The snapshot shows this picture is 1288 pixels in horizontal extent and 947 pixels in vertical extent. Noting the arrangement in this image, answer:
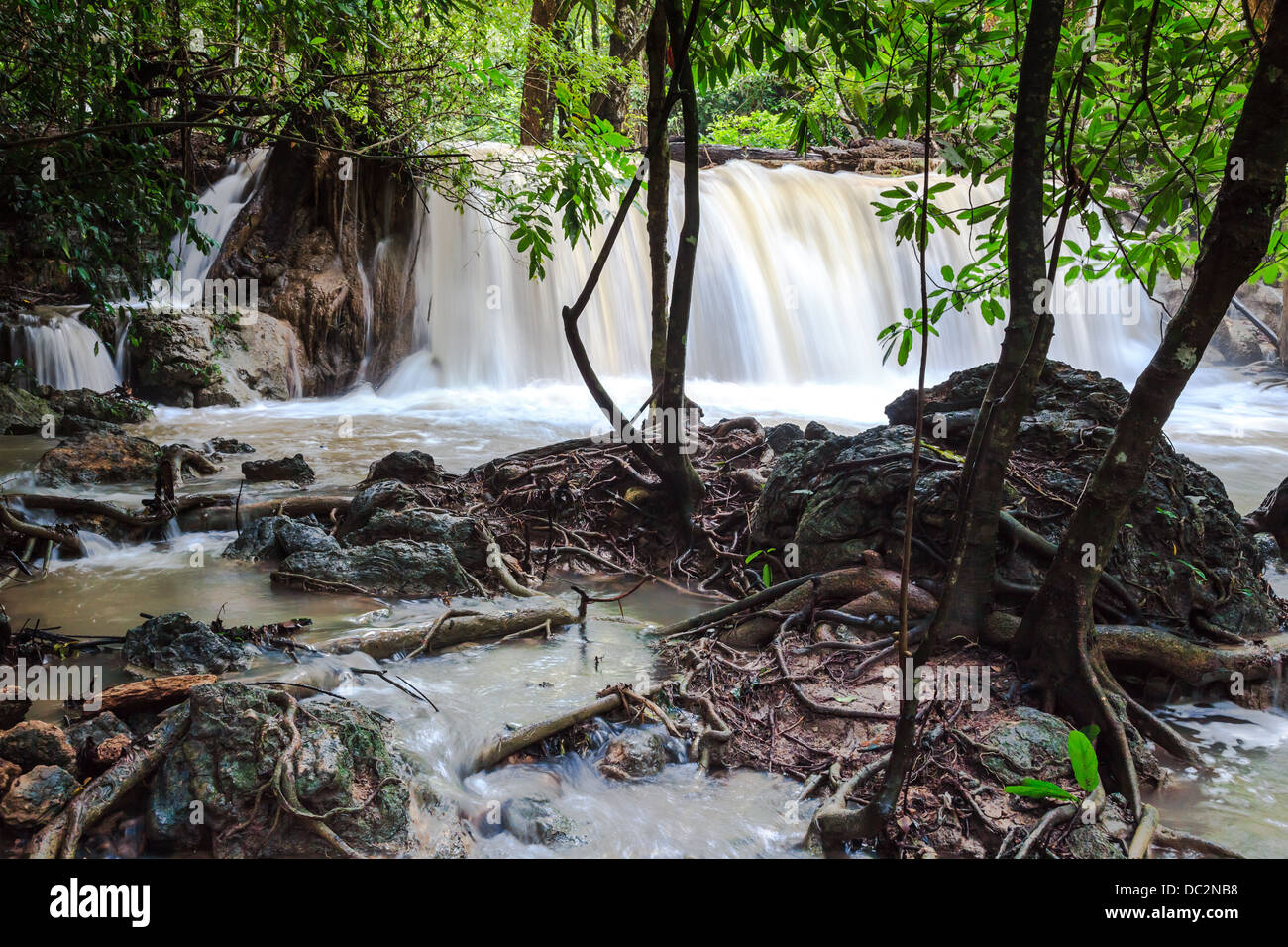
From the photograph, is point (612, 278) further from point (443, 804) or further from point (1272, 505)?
point (443, 804)

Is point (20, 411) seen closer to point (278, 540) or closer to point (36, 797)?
point (278, 540)

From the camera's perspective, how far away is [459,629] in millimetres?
4355

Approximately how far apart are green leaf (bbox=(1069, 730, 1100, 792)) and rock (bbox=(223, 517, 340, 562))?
404 centimetres

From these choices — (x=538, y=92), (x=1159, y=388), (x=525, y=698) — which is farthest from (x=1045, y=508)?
(x=538, y=92)

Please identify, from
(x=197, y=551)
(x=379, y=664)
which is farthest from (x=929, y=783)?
(x=197, y=551)

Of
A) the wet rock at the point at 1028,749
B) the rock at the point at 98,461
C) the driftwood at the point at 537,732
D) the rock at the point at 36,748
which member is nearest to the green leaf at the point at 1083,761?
the wet rock at the point at 1028,749

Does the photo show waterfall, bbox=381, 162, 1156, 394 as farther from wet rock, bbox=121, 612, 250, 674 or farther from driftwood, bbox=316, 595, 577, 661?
wet rock, bbox=121, 612, 250, 674

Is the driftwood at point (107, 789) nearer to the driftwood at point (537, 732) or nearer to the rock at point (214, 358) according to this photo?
the driftwood at point (537, 732)

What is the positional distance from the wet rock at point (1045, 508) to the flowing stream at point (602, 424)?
63cm

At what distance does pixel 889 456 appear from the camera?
458cm

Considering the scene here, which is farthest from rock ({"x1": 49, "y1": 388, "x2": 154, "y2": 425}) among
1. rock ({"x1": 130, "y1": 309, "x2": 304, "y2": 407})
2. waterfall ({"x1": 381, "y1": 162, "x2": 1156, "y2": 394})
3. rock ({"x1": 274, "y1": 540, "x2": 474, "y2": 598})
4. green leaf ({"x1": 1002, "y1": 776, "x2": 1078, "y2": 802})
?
green leaf ({"x1": 1002, "y1": 776, "x2": 1078, "y2": 802})

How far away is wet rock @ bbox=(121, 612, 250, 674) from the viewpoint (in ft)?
12.0

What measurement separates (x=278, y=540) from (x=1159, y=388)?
4.91m
